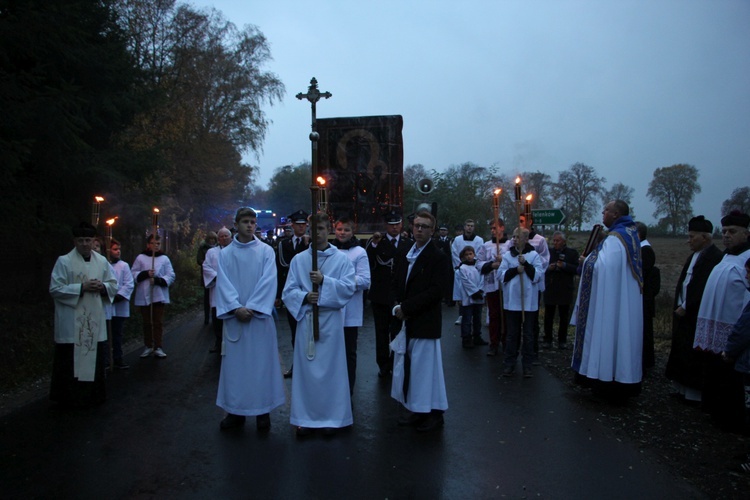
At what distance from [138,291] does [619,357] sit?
7358 mm

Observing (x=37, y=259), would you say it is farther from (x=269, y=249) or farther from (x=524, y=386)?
(x=524, y=386)

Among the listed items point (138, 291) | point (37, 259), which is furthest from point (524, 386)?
point (37, 259)

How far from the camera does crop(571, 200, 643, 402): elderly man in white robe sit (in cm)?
619

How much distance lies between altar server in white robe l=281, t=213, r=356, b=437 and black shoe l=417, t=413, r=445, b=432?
2.37 feet

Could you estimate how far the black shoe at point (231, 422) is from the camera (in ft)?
18.0

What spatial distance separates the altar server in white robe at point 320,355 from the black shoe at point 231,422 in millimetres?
656

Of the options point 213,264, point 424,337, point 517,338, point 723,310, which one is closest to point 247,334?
point 424,337

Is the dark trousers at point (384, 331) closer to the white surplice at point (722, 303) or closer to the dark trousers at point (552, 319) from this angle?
the dark trousers at point (552, 319)

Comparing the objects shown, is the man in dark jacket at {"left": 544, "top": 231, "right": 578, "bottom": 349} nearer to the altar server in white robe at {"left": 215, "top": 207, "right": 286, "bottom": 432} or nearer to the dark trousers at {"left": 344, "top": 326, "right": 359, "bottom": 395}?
the dark trousers at {"left": 344, "top": 326, "right": 359, "bottom": 395}

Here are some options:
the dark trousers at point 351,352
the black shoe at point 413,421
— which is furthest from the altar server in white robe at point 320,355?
the dark trousers at point 351,352

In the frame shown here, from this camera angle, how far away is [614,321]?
20.6 ft

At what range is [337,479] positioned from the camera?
4.30 m

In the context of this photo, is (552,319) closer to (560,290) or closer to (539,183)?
(560,290)

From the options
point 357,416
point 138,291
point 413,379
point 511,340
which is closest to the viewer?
point 413,379
